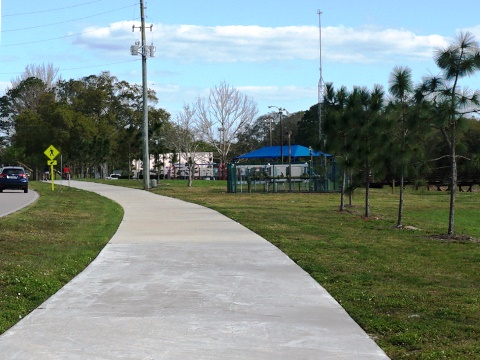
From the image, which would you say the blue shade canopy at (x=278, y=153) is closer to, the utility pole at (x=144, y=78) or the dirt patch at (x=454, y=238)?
the utility pole at (x=144, y=78)

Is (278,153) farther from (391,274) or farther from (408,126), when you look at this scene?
(391,274)

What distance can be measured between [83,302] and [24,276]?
2188mm

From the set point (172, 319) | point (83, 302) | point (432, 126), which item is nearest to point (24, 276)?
point (83, 302)

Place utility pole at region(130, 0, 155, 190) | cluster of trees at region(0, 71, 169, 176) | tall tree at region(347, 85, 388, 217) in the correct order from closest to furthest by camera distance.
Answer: tall tree at region(347, 85, 388, 217)
utility pole at region(130, 0, 155, 190)
cluster of trees at region(0, 71, 169, 176)

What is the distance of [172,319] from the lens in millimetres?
7410

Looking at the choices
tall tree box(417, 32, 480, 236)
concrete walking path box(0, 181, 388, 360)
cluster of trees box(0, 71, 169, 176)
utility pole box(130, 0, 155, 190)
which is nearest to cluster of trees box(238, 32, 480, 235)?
tall tree box(417, 32, 480, 236)

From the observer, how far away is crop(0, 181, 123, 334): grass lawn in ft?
28.8

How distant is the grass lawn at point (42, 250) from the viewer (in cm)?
878

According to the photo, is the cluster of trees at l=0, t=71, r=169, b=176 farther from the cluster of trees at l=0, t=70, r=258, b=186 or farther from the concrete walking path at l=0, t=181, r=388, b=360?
the concrete walking path at l=0, t=181, r=388, b=360

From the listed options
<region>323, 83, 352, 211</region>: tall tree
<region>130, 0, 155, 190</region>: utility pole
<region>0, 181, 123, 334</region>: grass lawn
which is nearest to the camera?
<region>0, 181, 123, 334</region>: grass lawn

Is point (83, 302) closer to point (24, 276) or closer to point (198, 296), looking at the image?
point (198, 296)

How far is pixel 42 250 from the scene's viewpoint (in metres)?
13.3

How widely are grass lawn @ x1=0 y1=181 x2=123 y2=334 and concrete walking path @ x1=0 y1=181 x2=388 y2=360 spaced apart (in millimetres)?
289

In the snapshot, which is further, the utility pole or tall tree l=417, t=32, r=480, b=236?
the utility pole
